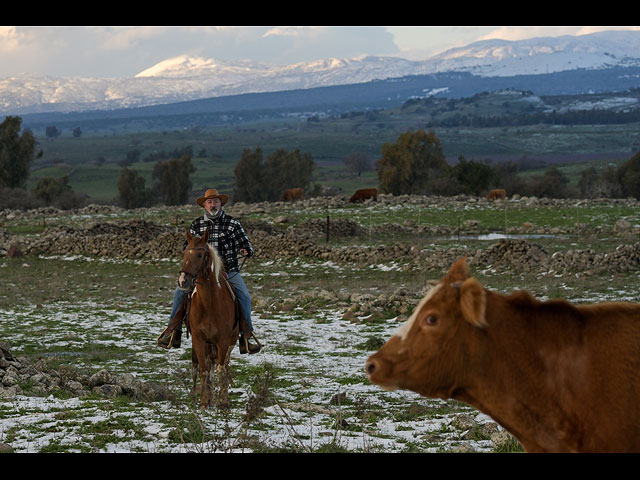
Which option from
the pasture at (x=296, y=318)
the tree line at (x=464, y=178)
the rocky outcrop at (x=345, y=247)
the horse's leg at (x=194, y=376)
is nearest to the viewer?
the pasture at (x=296, y=318)

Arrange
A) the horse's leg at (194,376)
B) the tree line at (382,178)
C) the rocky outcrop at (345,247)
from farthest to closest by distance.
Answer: the tree line at (382,178) < the rocky outcrop at (345,247) < the horse's leg at (194,376)

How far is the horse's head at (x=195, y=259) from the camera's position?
938cm

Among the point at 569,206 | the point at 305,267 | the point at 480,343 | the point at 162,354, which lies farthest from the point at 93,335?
the point at 569,206

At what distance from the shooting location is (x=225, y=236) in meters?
10.2

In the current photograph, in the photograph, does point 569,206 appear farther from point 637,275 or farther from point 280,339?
point 280,339

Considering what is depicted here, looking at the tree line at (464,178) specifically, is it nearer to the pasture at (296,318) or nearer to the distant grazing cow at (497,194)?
the distant grazing cow at (497,194)

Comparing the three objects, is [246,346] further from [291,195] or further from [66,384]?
[291,195]

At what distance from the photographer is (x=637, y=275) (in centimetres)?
2228

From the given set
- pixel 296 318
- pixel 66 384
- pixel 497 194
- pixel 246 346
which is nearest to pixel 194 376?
pixel 246 346

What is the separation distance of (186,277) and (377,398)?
3218 mm

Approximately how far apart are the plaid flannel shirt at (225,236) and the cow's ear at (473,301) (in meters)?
6.44

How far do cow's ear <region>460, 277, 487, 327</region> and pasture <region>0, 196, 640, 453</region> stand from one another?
2978 mm

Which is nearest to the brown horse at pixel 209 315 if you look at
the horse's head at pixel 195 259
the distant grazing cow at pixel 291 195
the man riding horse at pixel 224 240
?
the horse's head at pixel 195 259

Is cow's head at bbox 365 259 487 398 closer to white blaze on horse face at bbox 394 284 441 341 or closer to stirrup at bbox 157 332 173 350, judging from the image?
white blaze on horse face at bbox 394 284 441 341
